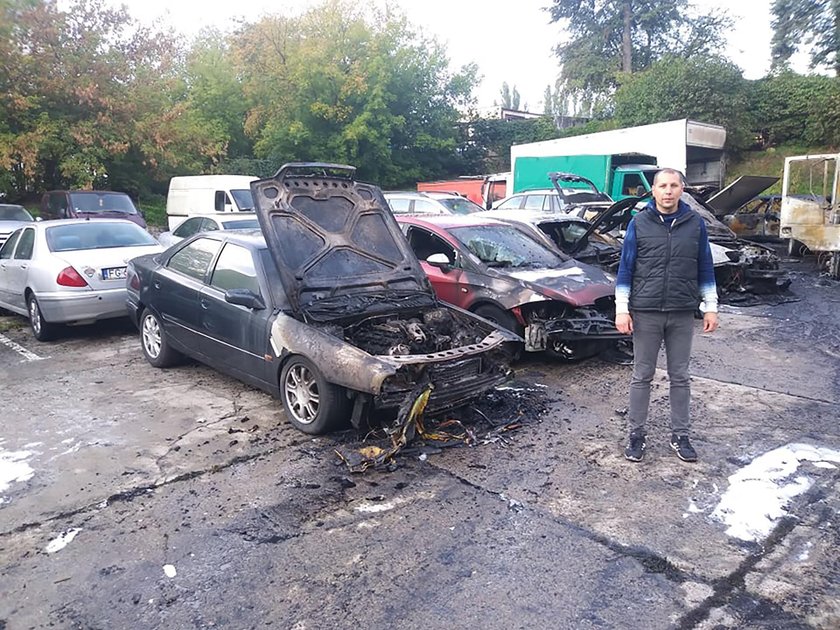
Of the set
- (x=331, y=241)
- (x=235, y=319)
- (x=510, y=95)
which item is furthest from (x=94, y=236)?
(x=510, y=95)

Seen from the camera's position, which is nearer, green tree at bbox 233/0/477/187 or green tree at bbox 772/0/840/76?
green tree at bbox 233/0/477/187

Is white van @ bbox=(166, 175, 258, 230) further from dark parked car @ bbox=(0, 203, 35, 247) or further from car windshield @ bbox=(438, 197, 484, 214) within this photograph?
car windshield @ bbox=(438, 197, 484, 214)

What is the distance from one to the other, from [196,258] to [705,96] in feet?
83.9

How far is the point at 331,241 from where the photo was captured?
5.62 metres

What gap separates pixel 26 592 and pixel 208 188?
48.4 feet

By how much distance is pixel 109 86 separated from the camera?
19.6m

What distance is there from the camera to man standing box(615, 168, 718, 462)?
4.26 m

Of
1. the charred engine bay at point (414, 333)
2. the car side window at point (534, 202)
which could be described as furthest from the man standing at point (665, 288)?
the car side window at point (534, 202)

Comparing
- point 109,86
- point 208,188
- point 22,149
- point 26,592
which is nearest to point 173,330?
point 26,592

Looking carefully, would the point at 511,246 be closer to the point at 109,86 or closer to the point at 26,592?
the point at 26,592

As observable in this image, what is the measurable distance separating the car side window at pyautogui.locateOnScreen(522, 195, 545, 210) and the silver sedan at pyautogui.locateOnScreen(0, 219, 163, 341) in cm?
885

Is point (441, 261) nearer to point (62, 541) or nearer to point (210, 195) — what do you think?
point (62, 541)

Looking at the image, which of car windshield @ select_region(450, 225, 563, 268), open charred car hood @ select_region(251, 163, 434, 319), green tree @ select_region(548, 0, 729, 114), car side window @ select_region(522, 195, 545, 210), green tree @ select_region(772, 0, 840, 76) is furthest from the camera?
green tree @ select_region(548, 0, 729, 114)

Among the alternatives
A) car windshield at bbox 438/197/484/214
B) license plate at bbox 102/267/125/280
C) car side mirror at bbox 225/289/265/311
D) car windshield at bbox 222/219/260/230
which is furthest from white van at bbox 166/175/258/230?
car side mirror at bbox 225/289/265/311
